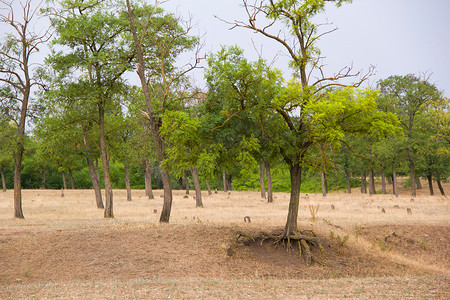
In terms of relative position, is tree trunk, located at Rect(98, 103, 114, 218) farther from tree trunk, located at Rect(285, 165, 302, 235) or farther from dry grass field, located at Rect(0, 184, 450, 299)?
tree trunk, located at Rect(285, 165, 302, 235)

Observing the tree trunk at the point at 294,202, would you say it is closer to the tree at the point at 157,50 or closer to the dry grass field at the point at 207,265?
the dry grass field at the point at 207,265

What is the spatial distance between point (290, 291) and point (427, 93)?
3796 cm

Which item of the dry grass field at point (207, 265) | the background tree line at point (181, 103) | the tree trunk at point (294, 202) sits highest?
the background tree line at point (181, 103)

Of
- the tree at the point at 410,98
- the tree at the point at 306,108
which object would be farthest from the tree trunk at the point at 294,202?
the tree at the point at 410,98

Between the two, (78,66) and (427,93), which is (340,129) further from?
(427,93)

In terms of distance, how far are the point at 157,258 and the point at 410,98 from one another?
123ft

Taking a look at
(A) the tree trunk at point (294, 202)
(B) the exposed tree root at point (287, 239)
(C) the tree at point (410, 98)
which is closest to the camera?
A: (B) the exposed tree root at point (287, 239)

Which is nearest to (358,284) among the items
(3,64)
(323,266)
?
(323,266)

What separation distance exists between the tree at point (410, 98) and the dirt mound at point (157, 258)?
97.2ft

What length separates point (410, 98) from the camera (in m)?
39.8

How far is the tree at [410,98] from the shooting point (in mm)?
38844

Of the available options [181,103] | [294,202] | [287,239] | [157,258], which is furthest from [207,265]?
[181,103]

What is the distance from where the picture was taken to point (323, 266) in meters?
12.3

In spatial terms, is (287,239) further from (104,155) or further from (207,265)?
(104,155)
